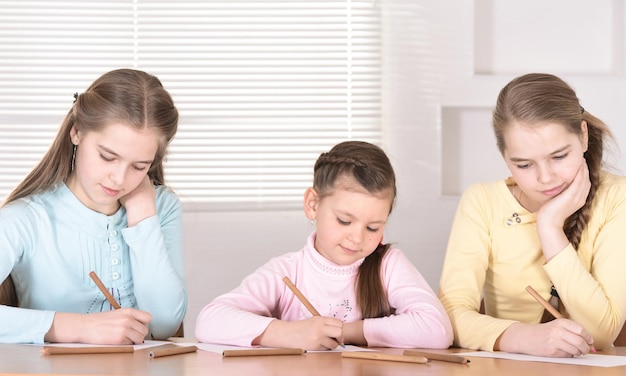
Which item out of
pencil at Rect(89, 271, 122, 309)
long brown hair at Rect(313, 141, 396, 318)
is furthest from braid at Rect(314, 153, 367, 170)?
pencil at Rect(89, 271, 122, 309)

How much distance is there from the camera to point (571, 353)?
5.31 ft

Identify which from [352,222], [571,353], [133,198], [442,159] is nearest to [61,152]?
[133,198]

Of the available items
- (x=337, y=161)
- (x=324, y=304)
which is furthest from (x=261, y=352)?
(x=337, y=161)

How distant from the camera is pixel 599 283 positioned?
1.91 meters

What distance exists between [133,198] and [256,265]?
0.94m

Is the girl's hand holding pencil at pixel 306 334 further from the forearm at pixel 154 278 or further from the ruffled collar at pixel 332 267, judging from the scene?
the forearm at pixel 154 278

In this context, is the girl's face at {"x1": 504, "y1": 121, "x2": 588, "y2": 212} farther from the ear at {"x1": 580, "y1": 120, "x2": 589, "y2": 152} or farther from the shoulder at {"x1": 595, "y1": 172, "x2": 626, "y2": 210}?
the shoulder at {"x1": 595, "y1": 172, "x2": 626, "y2": 210}

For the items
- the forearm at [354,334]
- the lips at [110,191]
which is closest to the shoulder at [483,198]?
the forearm at [354,334]

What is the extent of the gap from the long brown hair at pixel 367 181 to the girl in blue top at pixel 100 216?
358 millimetres

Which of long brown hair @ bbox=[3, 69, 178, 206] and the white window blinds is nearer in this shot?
long brown hair @ bbox=[3, 69, 178, 206]

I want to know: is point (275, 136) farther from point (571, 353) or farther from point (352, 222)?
point (571, 353)

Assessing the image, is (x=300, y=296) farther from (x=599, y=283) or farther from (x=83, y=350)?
(x=599, y=283)

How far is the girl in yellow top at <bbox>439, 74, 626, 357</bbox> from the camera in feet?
6.08

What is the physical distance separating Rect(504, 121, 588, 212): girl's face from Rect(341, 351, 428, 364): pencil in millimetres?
550
